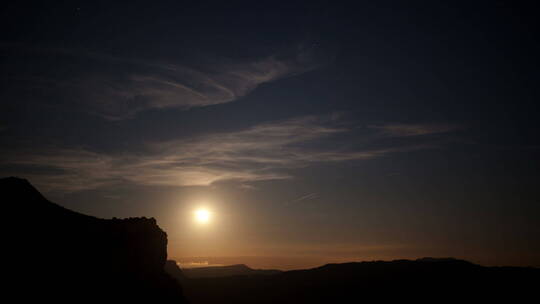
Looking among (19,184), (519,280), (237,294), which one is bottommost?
(237,294)

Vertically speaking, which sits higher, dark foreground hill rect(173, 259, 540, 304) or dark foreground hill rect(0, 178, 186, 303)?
dark foreground hill rect(0, 178, 186, 303)

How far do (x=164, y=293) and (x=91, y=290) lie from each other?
1011 cm

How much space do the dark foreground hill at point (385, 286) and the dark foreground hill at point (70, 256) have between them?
35.5 meters

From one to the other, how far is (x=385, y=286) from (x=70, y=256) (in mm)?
62823

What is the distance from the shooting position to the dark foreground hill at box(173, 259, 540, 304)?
65438 millimetres

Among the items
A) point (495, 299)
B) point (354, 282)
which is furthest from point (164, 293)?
point (495, 299)

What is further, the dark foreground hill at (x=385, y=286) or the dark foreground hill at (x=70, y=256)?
the dark foreground hill at (x=385, y=286)

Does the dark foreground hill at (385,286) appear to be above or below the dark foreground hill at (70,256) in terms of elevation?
below

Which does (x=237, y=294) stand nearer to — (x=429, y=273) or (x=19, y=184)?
(x=429, y=273)

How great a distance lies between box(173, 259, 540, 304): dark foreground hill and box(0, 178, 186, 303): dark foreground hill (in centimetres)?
3548

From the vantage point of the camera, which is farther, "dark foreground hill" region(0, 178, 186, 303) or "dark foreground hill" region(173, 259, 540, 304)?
"dark foreground hill" region(173, 259, 540, 304)

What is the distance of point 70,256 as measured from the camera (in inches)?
1208

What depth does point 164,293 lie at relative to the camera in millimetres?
38719

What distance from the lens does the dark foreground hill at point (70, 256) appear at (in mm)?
27409
